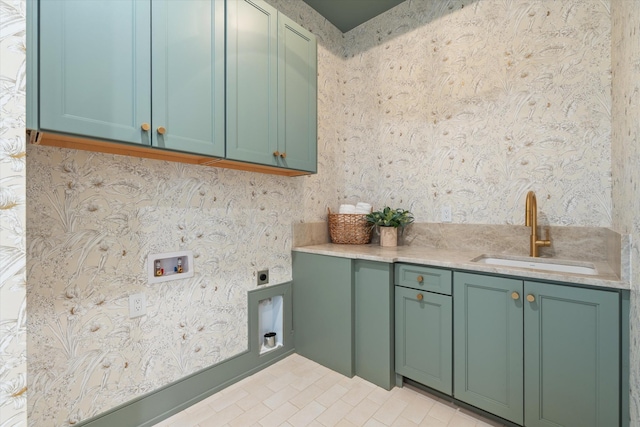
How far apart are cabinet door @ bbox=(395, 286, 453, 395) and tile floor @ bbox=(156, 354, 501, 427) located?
0.13m

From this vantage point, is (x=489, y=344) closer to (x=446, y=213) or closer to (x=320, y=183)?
(x=446, y=213)

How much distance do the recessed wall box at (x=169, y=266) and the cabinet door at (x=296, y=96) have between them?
0.81 meters

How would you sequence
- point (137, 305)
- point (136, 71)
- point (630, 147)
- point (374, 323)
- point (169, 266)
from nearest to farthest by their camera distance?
point (630, 147) → point (136, 71) → point (137, 305) → point (169, 266) → point (374, 323)

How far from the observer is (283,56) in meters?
1.82

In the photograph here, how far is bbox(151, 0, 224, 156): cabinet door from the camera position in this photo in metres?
1.26

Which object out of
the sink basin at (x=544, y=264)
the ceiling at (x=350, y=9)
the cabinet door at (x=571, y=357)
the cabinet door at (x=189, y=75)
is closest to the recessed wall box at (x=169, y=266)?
the cabinet door at (x=189, y=75)

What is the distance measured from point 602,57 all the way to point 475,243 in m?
1.24

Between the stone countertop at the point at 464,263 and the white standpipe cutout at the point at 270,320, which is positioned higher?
the stone countertop at the point at 464,263

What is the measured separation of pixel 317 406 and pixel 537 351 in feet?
3.85

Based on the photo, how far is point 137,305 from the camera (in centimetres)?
145

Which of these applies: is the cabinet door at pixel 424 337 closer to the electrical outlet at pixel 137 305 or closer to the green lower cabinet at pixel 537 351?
the green lower cabinet at pixel 537 351

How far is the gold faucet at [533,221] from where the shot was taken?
169 cm

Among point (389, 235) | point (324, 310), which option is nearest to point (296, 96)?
point (389, 235)

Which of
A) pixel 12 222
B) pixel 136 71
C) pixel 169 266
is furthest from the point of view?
pixel 169 266
